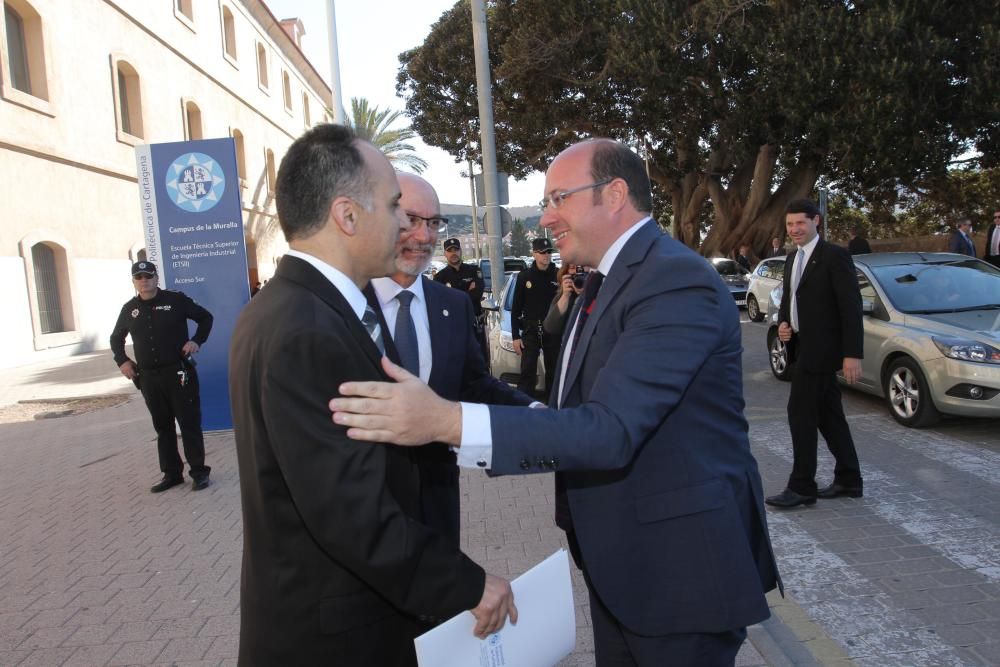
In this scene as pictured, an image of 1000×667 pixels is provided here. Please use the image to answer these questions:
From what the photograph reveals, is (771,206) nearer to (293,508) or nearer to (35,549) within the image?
(35,549)

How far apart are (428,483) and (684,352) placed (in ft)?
2.77

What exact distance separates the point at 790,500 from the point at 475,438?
4.05 meters

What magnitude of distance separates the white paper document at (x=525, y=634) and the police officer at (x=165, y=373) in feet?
18.0

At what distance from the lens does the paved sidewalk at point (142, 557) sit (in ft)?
11.8

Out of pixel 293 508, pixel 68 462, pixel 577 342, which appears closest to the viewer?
pixel 293 508

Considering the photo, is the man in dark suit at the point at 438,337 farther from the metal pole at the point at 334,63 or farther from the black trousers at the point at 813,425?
the metal pole at the point at 334,63

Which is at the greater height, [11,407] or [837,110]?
[837,110]

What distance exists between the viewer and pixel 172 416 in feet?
22.2

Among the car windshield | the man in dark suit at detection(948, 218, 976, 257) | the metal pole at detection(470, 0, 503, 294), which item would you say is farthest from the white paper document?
the man in dark suit at detection(948, 218, 976, 257)

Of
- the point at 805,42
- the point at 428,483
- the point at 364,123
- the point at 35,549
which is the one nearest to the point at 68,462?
the point at 35,549

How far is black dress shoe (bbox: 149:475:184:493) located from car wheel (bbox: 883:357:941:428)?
6.80 meters

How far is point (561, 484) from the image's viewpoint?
212 centimetres

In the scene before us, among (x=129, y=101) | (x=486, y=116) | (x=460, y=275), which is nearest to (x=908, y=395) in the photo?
(x=460, y=275)

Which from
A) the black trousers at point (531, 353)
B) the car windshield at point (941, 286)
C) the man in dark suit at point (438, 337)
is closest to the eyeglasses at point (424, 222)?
the man in dark suit at point (438, 337)
